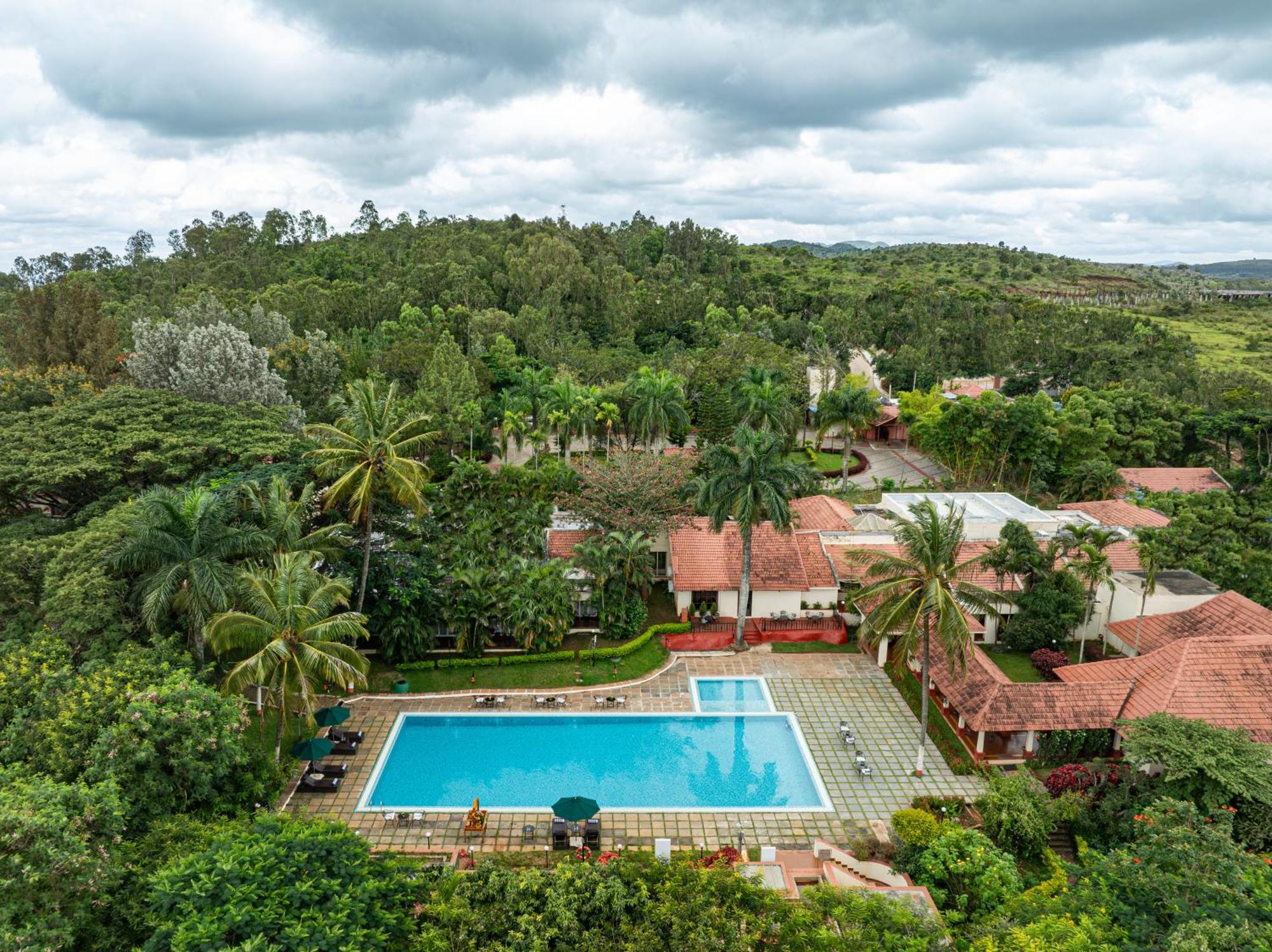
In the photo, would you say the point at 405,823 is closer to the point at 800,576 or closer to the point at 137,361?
the point at 800,576

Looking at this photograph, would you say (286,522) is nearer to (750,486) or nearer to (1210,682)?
(750,486)

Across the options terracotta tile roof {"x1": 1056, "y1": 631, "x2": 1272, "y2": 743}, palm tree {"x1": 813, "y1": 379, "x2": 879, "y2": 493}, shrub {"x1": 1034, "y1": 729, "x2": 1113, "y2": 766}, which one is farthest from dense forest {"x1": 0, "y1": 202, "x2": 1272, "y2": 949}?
terracotta tile roof {"x1": 1056, "y1": 631, "x2": 1272, "y2": 743}

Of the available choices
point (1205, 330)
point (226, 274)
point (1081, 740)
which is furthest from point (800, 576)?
point (1205, 330)

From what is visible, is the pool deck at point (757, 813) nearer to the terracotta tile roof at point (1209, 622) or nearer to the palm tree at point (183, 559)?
the palm tree at point (183, 559)

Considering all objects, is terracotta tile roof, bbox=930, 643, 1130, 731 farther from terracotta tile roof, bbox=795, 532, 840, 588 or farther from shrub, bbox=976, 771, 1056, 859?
terracotta tile roof, bbox=795, 532, 840, 588

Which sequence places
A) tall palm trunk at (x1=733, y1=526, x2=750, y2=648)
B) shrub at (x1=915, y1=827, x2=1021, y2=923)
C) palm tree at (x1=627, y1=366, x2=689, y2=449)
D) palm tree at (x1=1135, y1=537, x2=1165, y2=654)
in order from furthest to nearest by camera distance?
1. palm tree at (x1=627, y1=366, x2=689, y2=449)
2. tall palm trunk at (x1=733, y1=526, x2=750, y2=648)
3. palm tree at (x1=1135, y1=537, x2=1165, y2=654)
4. shrub at (x1=915, y1=827, x2=1021, y2=923)

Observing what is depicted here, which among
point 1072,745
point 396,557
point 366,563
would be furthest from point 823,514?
point 366,563

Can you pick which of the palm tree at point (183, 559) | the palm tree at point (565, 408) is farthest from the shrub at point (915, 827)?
the palm tree at point (565, 408)
